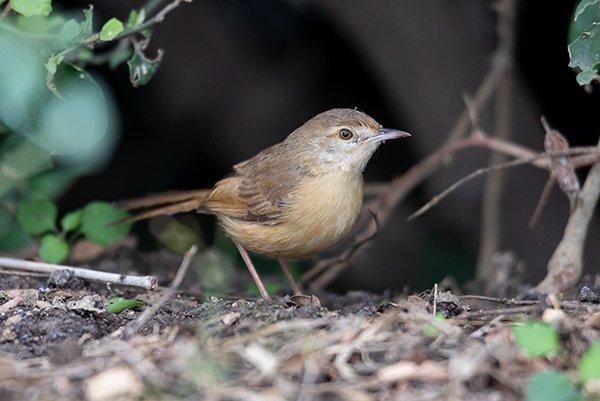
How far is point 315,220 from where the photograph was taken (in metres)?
5.30

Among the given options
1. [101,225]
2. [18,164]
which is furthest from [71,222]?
[18,164]

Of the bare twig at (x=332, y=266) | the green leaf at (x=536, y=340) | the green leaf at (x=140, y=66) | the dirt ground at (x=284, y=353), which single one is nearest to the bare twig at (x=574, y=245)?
the dirt ground at (x=284, y=353)

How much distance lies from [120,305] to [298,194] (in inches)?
57.7

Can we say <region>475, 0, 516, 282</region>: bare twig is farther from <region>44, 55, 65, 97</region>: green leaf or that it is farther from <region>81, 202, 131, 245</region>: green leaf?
<region>44, 55, 65, 97</region>: green leaf

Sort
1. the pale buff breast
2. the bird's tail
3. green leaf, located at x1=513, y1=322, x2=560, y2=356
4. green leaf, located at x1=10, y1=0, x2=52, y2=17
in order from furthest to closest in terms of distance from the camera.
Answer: the bird's tail
the pale buff breast
green leaf, located at x1=10, y1=0, x2=52, y2=17
green leaf, located at x1=513, y1=322, x2=560, y2=356

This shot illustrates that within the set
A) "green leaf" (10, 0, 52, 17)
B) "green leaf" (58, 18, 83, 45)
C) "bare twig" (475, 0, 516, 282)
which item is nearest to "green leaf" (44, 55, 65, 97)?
"green leaf" (58, 18, 83, 45)

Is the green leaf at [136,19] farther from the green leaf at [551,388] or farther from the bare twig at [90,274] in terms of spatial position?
the green leaf at [551,388]

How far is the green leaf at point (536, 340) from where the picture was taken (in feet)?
10.0

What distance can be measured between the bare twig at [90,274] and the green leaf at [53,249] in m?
0.34

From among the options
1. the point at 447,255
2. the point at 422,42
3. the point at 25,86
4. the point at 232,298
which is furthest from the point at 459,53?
the point at 25,86

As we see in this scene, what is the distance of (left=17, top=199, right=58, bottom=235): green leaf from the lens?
575 centimetres

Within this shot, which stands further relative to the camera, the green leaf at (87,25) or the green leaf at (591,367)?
the green leaf at (87,25)

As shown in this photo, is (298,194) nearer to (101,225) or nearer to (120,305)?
(101,225)

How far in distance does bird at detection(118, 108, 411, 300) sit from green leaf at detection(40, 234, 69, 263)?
44cm
